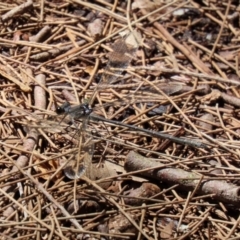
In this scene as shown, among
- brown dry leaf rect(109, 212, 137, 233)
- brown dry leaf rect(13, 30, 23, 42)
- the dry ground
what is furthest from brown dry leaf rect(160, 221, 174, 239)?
brown dry leaf rect(13, 30, 23, 42)

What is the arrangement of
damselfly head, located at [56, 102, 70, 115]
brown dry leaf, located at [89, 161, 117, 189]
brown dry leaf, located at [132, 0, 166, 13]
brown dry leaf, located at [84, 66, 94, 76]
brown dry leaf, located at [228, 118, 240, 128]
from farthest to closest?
1. brown dry leaf, located at [132, 0, 166, 13]
2. brown dry leaf, located at [84, 66, 94, 76]
3. brown dry leaf, located at [228, 118, 240, 128]
4. damselfly head, located at [56, 102, 70, 115]
5. brown dry leaf, located at [89, 161, 117, 189]

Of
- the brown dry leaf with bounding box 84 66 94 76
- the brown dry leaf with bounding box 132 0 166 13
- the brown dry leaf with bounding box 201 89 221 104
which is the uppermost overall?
the brown dry leaf with bounding box 132 0 166 13

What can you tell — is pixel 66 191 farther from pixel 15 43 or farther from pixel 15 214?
pixel 15 43

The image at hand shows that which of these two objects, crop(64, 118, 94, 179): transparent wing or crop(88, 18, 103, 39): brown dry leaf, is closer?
crop(64, 118, 94, 179): transparent wing

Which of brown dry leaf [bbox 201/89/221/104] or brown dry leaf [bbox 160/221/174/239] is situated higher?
brown dry leaf [bbox 201/89/221/104]

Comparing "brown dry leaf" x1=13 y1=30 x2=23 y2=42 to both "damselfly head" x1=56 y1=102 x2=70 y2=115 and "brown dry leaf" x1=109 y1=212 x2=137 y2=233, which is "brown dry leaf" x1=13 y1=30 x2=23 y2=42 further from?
Answer: "brown dry leaf" x1=109 y1=212 x2=137 y2=233

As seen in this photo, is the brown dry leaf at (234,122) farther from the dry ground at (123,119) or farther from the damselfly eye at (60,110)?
the damselfly eye at (60,110)

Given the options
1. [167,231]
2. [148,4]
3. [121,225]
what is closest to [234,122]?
[167,231]

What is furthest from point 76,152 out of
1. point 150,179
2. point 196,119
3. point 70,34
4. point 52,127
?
point 70,34

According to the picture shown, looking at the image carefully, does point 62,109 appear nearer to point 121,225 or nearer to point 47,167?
point 47,167
